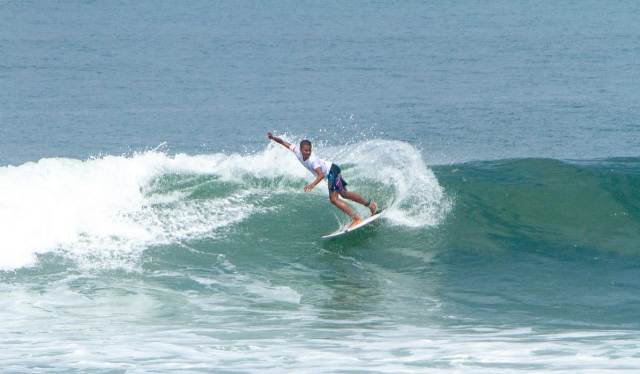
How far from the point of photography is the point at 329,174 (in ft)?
49.3

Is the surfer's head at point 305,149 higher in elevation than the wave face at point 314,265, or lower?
higher

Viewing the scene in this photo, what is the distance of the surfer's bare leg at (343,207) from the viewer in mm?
15195

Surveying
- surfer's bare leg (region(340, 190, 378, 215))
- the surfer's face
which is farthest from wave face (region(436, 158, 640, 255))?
the surfer's face

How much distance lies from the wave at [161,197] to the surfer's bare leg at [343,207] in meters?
0.78

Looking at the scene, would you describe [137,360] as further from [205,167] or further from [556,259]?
[205,167]

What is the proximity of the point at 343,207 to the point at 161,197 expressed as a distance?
11.3 feet

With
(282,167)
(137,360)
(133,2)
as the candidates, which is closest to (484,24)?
(133,2)

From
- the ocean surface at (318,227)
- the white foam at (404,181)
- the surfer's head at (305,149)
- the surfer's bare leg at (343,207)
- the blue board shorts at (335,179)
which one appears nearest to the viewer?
the ocean surface at (318,227)

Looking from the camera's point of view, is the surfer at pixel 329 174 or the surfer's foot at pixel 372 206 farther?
the surfer's foot at pixel 372 206

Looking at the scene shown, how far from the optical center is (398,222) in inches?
623

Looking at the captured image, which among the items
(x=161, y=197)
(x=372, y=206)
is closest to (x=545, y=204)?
(x=372, y=206)

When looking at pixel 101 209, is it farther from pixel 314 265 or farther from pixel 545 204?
pixel 545 204

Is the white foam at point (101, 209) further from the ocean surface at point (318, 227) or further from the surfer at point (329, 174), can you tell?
the surfer at point (329, 174)

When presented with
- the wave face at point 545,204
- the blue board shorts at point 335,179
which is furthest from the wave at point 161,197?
the blue board shorts at point 335,179
